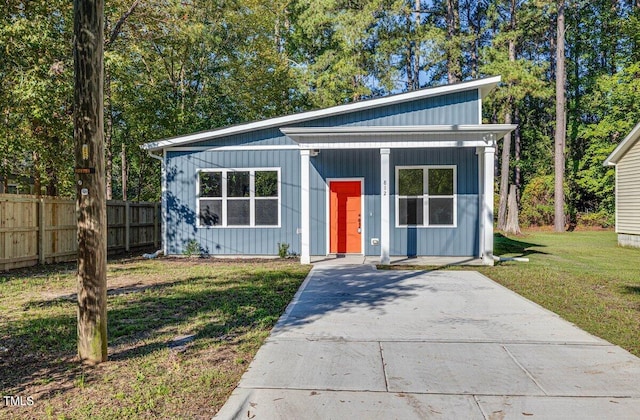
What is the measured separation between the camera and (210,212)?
12469mm

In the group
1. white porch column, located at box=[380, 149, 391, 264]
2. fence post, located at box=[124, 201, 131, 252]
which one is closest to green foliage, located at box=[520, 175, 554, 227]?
white porch column, located at box=[380, 149, 391, 264]

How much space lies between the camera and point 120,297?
706 cm

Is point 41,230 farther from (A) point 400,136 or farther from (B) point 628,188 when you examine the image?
(B) point 628,188

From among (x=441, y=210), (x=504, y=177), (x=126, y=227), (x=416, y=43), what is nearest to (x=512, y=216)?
(x=504, y=177)

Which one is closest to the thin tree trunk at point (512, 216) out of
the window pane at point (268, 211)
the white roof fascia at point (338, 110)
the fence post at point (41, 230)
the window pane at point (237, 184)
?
the white roof fascia at point (338, 110)

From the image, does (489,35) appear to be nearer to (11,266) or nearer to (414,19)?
(414,19)

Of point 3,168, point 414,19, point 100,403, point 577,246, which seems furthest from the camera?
point 414,19

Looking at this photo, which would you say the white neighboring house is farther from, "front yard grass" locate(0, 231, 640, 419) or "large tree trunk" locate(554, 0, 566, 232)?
"large tree trunk" locate(554, 0, 566, 232)

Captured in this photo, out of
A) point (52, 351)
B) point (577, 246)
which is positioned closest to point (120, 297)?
point (52, 351)

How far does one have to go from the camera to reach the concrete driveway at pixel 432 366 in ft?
Result: 10.8

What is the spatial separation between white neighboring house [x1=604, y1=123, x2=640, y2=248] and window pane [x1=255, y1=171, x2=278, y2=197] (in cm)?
1184

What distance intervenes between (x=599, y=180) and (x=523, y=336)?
1005 inches

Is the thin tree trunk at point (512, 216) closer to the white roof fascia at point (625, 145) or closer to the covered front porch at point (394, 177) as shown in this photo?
the white roof fascia at point (625, 145)

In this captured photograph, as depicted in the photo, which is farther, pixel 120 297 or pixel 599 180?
pixel 599 180
